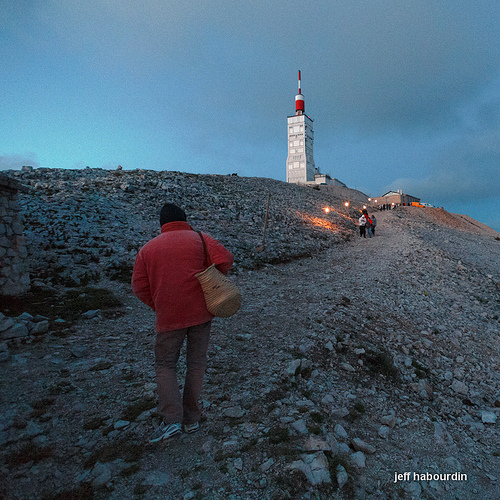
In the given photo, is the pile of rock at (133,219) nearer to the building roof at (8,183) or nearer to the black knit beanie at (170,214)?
the building roof at (8,183)

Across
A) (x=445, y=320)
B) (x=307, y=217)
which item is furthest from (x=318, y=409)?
(x=307, y=217)

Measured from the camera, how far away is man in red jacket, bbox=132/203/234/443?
3793 mm

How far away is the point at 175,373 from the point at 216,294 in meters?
1.22

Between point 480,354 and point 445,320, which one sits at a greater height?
point 445,320

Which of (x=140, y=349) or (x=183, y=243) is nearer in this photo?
(x=183, y=243)

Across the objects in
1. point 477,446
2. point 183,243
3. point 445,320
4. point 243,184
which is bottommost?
point 477,446

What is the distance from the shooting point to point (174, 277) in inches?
150

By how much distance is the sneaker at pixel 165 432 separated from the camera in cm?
372

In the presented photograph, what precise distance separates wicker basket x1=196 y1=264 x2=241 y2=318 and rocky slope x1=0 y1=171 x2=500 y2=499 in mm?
1723

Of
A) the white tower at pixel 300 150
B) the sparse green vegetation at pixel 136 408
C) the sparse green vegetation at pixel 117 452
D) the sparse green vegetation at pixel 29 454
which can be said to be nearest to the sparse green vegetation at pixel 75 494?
the sparse green vegetation at pixel 117 452

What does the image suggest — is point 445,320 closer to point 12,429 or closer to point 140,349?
point 140,349

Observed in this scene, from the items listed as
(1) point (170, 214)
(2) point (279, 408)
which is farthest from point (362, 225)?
(1) point (170, 214)

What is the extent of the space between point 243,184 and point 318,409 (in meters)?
26.9

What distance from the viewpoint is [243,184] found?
98.2ft
